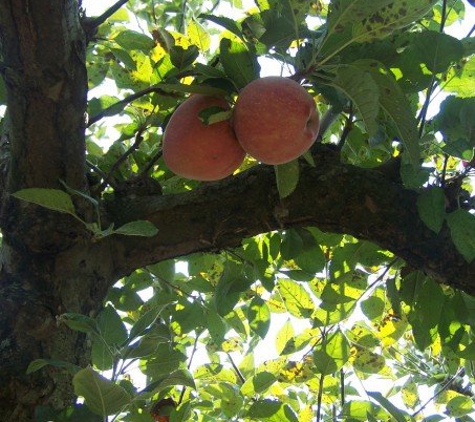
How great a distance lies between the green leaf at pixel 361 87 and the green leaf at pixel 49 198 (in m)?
0.56

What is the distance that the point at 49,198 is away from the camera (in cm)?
124

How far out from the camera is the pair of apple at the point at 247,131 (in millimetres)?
1206

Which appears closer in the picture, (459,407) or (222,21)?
(222,21)

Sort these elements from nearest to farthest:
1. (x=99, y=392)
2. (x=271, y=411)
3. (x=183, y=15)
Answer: (x=99, y=392) < (x=271, y=411) < (x=183, y=15)

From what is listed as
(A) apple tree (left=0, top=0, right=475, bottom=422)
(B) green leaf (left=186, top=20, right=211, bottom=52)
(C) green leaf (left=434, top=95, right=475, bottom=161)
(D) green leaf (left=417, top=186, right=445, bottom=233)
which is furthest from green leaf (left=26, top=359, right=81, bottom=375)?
(B) green leaf (left=186, top=20, right=211, bottom=52)

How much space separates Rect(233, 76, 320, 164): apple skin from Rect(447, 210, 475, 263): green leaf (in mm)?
353

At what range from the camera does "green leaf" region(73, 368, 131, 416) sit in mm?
1030

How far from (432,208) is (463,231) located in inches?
3.1

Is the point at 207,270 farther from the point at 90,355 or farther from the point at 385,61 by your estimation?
the point at 385,61

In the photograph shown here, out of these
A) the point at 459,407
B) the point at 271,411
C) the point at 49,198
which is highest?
the point at 49,198

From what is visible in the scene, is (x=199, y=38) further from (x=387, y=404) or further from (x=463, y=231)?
(x=387, y=404)

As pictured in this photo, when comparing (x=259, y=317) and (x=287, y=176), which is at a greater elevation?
(x=287, y=176)

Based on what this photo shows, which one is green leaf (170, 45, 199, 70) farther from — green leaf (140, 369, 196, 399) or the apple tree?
green leaf (140, 369, 196, 399)

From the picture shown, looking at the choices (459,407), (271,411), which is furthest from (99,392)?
(459,407)
